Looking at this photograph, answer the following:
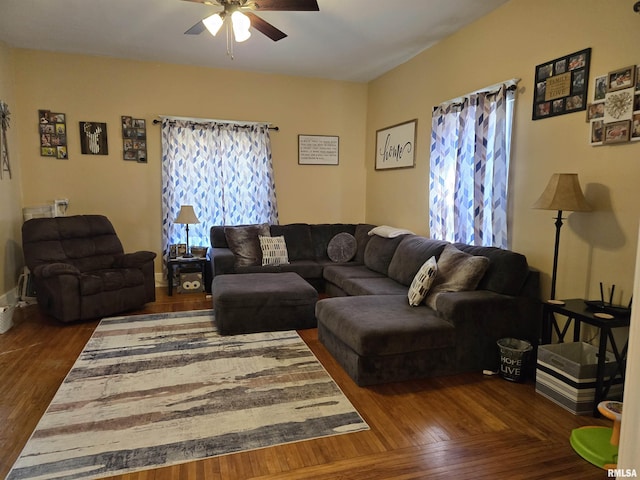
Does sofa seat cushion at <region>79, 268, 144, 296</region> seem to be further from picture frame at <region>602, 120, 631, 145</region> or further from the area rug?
picture frame at <region>602, 120, 631, 145</region>

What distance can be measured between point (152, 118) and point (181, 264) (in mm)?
1792

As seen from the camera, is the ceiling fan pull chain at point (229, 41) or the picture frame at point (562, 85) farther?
the ceiling fan pull chain at point (229, 41)

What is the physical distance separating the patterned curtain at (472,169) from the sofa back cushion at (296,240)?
1570 millimetres

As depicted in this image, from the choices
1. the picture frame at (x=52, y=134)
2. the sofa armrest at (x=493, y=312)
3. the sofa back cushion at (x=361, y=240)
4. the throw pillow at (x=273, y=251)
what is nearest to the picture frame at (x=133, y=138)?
the picture frame at (x=52, y=134)

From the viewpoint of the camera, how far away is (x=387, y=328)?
2561 mm

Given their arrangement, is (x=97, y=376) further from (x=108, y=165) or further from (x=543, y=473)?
(x=108, y=165)

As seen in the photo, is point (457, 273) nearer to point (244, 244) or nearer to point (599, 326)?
point (599, 326)

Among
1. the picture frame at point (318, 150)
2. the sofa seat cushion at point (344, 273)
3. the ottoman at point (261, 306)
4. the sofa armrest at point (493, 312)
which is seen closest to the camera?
the sofa armrest at point (493, 312)

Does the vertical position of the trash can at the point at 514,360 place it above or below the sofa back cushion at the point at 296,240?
below

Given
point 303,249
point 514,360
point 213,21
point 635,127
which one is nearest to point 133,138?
point 303,249

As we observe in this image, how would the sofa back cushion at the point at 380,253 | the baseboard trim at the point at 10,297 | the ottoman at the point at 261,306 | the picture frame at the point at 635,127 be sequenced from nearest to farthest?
the picture frame at the point at 635,127
the ottoman at the point at 261,306
the baseboard trim at the point at 10,297
the sofa back cushion at the point at 380,253

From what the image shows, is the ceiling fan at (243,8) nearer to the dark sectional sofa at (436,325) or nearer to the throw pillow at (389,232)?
the dark sectional sofa at (436,325)

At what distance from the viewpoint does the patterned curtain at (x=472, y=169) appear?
3.22 m

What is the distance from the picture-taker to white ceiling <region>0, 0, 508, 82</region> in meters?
3.28
